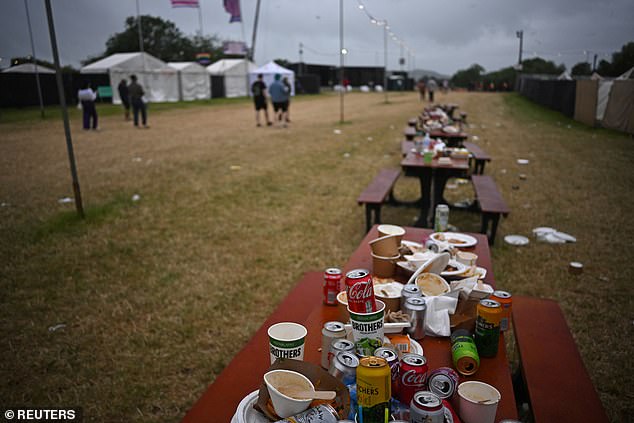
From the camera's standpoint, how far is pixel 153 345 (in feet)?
10.4

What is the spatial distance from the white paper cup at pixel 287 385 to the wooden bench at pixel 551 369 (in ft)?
3.23

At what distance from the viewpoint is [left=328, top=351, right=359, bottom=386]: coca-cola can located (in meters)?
1.32

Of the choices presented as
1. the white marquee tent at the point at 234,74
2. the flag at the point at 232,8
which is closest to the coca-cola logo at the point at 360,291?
the white marquee tent at the point at 234,74

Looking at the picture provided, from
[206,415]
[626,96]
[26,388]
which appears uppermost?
[626,96]

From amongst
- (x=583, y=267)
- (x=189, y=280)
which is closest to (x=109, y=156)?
(x=189, y=280)

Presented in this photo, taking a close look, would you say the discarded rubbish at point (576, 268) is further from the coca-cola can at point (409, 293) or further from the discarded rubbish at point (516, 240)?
the coca-cola can at point (409, 293)

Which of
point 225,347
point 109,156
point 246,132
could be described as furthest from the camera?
point 246,132

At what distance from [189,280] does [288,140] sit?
27.7 feet

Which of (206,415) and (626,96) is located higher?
(626,96)

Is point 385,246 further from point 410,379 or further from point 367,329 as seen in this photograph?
point 410,379

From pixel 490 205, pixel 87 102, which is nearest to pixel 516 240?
pixel 490 205

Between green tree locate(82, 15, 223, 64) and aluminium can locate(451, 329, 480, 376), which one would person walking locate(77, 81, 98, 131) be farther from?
green tree locate(82, 15, 223, 64)

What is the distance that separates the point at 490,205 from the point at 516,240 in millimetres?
613

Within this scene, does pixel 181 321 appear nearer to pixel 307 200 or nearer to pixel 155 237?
pixel 155 237
